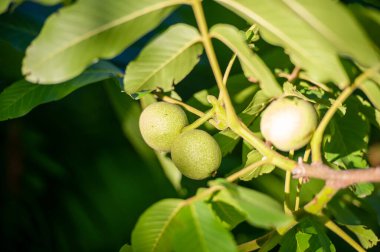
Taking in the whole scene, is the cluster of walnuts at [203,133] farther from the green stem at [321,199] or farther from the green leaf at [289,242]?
the green leaf at [289,242]

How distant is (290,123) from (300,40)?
6.7 inches

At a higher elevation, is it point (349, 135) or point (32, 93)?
point (32, 93)

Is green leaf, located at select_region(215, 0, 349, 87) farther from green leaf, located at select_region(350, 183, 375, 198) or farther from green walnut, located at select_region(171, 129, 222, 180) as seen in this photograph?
green leaf, located at select_region(350, 183, 375, 198)

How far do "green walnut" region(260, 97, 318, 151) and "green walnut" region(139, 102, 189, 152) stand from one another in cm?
21

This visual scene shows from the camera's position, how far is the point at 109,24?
2.25ft

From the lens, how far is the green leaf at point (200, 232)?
61 cm

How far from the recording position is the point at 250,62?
26.9 inches

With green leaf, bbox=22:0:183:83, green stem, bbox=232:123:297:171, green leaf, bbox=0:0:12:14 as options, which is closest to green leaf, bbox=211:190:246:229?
green stem, bbox=232:123:297:171

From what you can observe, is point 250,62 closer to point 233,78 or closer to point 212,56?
point 212,56

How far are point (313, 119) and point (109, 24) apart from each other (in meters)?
0.37

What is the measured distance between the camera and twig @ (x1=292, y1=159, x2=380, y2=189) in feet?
2.21

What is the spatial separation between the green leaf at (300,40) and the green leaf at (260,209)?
0.61ft

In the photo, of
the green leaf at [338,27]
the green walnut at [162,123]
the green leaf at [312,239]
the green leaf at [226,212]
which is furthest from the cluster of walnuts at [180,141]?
the green leaf at [338,27]

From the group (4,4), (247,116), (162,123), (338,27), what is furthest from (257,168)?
(4,4)
